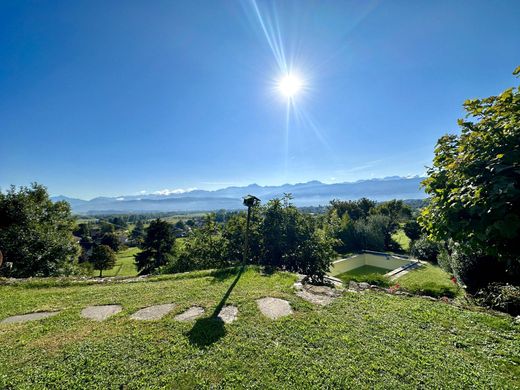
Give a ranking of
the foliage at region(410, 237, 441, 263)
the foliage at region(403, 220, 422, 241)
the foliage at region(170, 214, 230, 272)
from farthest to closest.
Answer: the foliage at region(403, 220, 422, 241) → the foliage at region(410, 237, 441, 263) → the foliage at region(170, 214, 230, 272)

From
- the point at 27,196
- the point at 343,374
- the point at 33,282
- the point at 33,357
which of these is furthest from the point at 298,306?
the point at 27,196

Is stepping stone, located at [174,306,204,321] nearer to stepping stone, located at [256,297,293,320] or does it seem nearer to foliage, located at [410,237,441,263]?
stepping stone, located at [256,297,293,320]

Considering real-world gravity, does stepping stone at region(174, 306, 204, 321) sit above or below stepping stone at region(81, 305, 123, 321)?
above

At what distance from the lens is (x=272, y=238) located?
10.1 m

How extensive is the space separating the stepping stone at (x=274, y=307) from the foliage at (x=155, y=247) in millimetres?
23558

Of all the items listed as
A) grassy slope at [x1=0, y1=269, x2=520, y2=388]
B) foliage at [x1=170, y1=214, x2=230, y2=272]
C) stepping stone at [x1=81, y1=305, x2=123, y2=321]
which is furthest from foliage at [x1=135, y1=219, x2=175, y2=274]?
Answer: stepping stone at [x1=81, y1=305, x2=123, y2=321]

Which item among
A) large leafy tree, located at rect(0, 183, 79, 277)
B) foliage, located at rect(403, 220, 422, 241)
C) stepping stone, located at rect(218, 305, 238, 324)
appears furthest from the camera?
foliage, located at rect(403, 220, 422, 241)

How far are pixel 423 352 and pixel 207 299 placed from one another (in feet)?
15.1

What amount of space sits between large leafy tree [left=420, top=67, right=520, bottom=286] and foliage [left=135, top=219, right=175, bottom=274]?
27.5m

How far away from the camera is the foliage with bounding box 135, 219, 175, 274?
26.3m

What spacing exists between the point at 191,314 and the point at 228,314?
0.85 meters

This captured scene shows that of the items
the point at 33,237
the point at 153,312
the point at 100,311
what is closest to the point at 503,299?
the point at 153,312

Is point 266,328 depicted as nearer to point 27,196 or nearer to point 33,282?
point 33,282

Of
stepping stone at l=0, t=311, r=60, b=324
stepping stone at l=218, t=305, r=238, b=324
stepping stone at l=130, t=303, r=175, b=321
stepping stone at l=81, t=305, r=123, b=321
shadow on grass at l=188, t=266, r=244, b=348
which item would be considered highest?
shadow on grass at l=188, t=266, r=244, b=348
